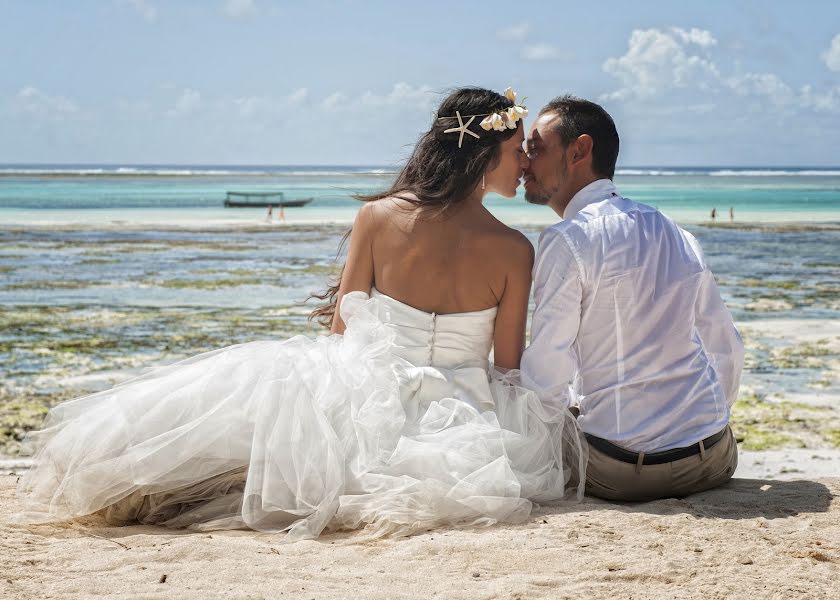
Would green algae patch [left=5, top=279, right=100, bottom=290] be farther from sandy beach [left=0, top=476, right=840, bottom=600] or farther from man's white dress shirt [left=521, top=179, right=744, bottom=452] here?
man's white dress shirt [left=521, top=179, right=744, bottom=452]

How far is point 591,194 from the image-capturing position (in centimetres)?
409

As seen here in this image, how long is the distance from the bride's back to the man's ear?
Result: 0.48m

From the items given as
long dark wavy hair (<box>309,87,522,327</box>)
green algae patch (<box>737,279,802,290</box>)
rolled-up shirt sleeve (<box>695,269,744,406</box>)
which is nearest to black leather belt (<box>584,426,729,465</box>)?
rolled-up shirt sleeve (<box>695,269,744,406</box>)

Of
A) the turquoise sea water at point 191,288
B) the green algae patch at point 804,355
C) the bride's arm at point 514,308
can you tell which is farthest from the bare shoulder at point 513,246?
the green algae patch at point 804,355

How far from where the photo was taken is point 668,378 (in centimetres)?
393

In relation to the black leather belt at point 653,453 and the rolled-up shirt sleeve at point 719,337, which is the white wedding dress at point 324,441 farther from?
the rolled-up shirt sleeve at point 719,337

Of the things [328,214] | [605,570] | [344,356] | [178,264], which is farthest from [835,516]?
[328,214]

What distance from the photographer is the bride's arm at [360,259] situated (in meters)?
4.07

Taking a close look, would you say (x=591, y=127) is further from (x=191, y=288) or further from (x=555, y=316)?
(x=191, y=288)

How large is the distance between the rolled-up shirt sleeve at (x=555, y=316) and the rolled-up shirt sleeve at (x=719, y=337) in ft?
2.31

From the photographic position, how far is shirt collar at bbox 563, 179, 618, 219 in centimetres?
407

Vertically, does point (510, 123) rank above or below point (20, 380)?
above

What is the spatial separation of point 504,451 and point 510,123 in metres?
1.45

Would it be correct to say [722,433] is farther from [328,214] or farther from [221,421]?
[328,214]
